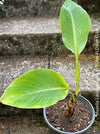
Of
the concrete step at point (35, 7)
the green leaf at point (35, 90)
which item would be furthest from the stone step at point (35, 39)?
the green leaf at point (35, 90)

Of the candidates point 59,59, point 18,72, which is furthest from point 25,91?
point 59,59

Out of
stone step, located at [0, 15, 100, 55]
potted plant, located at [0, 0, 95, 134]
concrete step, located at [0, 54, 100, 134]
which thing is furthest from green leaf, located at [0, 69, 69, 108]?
stone step, located at [0, 15, 100, 55]

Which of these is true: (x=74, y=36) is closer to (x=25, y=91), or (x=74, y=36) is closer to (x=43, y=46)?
(x=25, y=91)

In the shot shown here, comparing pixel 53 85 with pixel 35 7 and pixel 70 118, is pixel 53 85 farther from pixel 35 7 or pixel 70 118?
pixel 35 7

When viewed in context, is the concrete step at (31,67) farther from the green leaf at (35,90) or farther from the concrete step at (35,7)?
the concrete step at (35,7)

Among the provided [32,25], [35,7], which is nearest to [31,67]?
[32,25]
